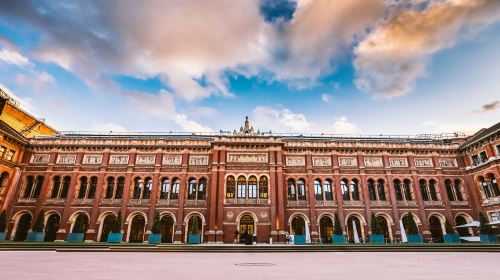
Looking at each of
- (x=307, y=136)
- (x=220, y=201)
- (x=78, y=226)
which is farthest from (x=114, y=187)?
(x=307, y=136)

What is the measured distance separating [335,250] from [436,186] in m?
21.1

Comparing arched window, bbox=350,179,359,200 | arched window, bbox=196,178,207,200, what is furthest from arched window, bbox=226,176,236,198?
arched window, bbox=350,179,359,200

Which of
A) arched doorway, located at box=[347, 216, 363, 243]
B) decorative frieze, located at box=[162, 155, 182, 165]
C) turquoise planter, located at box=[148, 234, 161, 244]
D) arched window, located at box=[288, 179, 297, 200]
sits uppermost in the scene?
decorative frieze, located at box=[162, 155, 182, 165]

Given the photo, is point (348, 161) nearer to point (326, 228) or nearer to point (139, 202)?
point (326, 228)

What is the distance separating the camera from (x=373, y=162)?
3222cm

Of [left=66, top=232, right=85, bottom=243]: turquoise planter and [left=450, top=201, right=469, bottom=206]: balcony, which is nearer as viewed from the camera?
[left=66, top=232, right=85, bottom=243]: turquoise planter

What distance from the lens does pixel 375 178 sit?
31422 millimetres

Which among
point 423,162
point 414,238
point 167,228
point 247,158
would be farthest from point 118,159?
point 423,162

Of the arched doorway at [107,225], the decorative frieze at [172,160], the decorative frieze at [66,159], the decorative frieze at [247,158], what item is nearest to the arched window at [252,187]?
the decorative frieze at [247,158]

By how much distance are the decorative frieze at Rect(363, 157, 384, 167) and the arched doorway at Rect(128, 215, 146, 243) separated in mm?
27451

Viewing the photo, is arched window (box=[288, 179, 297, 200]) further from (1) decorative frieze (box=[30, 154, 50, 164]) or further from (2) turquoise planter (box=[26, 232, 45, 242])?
(1) decorative frieze (box=[30, 154, 50, 164])

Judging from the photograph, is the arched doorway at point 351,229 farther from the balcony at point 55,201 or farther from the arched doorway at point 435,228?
the balcony at point 55,201

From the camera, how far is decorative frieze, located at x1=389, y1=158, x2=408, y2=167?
32.1 m

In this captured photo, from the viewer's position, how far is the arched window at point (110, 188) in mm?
30828
